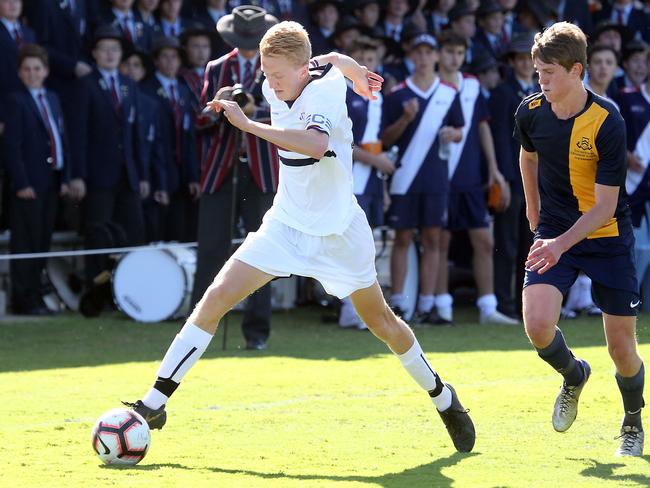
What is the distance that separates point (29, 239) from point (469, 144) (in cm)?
446

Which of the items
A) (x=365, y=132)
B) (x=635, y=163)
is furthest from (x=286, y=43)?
(x=635, y=163)

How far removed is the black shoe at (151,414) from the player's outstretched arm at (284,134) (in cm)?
146

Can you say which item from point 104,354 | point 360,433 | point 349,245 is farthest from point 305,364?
point 349,245

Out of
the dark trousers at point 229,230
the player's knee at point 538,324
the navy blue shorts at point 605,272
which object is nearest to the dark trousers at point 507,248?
the dark trousers at point 229,230

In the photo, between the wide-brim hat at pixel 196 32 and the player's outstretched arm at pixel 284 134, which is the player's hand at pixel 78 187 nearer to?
the wide-brim hat at pixel 196 32

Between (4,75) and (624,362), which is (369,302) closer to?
(624,362)

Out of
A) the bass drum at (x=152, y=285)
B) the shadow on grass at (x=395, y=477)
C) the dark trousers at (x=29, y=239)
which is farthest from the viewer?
the dark trousers at (x=29, y=239)

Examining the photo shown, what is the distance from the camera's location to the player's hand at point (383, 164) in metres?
13.0

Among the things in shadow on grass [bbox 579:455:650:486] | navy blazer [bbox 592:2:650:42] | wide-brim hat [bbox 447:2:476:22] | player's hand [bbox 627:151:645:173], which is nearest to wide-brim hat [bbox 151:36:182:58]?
wide-brim hat [bbox 447:2:476:22]

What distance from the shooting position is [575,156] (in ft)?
22.2

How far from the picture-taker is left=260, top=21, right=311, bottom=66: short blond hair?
6.61 meters

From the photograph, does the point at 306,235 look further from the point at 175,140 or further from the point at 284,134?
the point at 175,140

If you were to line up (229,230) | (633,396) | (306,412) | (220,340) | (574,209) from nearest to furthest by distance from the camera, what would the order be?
(574,209), (633,396), (306,412), (229,230), (220,340)

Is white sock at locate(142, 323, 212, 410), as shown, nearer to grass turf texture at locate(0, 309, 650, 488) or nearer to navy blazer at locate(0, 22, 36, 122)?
grass turf texture at locate(0, 309, 650, 488)
